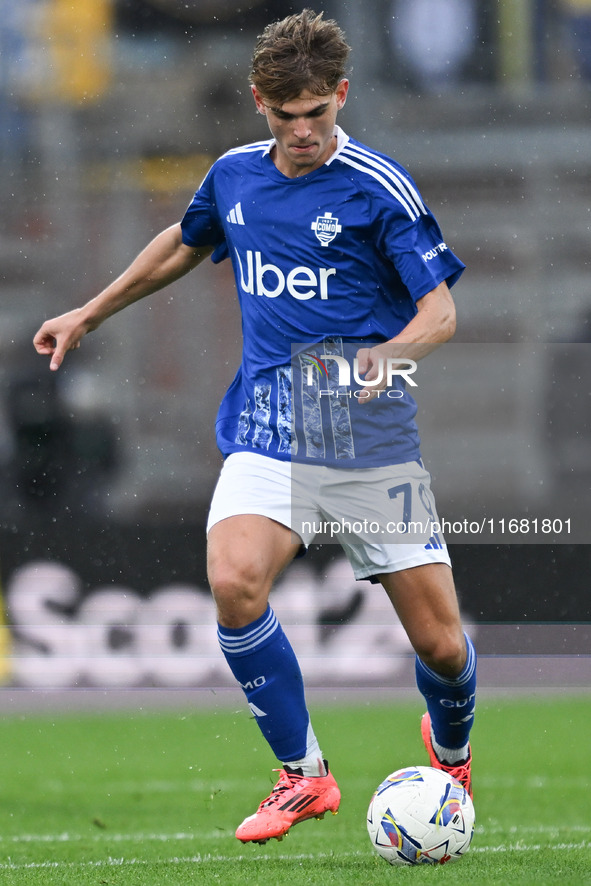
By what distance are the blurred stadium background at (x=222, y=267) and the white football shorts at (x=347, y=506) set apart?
4.28 metres

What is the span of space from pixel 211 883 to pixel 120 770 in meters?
2.65

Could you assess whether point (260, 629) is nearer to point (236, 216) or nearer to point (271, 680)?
point (271, 680)

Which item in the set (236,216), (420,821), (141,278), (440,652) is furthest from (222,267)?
(420,821)

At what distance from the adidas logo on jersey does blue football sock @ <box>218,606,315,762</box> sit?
1.01 metres

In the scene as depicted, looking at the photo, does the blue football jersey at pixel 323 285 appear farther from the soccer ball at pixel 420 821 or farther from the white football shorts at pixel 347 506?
the soccer ball at pixel 420 821

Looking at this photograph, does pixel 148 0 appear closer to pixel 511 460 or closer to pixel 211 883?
pixel 511 460

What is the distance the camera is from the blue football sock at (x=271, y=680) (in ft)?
11.3

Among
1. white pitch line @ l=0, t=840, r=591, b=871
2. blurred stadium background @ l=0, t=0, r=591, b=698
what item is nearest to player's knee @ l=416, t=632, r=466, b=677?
white pitch line @ l=0, t=840, r=591, b=871

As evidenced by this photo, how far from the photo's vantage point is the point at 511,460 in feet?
27.1

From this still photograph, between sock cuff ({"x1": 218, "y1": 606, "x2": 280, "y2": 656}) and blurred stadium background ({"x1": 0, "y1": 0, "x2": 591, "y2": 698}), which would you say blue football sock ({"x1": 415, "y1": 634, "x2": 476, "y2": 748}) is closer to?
sock cuff ({"x1": 218, "y1": 606, "x2": 280, "y2": 656})

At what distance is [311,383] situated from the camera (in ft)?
11.9

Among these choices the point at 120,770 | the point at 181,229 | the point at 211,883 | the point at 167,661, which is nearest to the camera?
the point at 211,883

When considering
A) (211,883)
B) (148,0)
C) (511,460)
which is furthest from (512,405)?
(211,883)

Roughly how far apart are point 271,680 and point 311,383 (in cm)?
76
